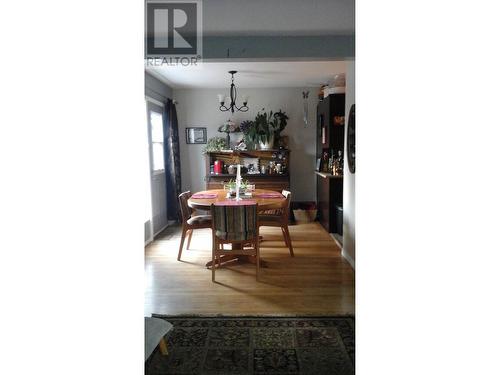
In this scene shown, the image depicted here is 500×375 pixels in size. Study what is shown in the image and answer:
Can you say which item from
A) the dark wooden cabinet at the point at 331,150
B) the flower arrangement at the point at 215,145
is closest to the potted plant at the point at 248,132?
the flower arrangement at the point at 215,145

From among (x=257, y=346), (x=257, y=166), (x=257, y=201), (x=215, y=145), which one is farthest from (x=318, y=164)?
(x=257, y=346)

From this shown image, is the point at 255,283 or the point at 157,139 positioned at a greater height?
the point at 157,139

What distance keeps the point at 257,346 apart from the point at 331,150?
4.20 metres

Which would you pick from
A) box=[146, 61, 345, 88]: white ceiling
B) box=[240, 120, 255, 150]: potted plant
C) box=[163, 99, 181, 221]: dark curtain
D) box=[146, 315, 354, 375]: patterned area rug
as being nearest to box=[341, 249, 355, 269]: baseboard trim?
box=[146, 315, 354, 375]: patterned area rug

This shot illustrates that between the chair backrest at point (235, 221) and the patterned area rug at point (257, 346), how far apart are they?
39.3 inches

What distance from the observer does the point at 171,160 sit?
6582 millimetres

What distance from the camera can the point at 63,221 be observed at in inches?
37.8

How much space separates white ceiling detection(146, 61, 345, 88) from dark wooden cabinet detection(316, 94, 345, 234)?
0.45m

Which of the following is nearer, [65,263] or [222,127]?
[65,263]

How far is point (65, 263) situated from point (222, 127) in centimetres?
631

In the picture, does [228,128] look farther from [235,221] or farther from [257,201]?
[235,221]
